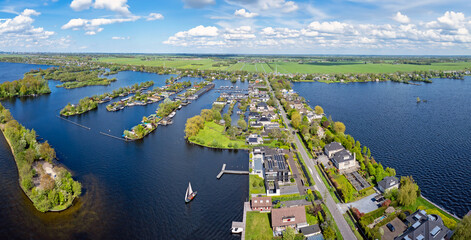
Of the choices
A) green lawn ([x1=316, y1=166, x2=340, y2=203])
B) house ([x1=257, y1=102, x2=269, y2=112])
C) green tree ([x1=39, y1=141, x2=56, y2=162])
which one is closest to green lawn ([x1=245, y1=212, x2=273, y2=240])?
green lawn ([x1=316, y1=166, x2=340, y2=203])

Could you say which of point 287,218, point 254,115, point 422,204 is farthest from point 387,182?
point 254,115

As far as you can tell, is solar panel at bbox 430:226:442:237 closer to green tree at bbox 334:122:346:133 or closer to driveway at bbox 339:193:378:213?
driveway at bbox 339:193:378:213

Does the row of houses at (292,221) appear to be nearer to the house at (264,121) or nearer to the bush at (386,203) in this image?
the bush at (386,203)

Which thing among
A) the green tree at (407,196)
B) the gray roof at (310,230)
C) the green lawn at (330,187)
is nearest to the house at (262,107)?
the green lawn at (330,187)

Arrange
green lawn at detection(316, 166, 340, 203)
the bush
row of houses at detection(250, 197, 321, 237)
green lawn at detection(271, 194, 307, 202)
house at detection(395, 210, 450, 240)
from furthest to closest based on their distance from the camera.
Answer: green lawn at detection(271, 194, 307, 202)
green lawn at detection(316, 166, 340, 203)
the bush
row of houses at detection(250, 197, 321, 237)
house at detection(395, 210, 450, 240)

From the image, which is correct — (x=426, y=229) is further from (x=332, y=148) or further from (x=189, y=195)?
(x=189, y=195)

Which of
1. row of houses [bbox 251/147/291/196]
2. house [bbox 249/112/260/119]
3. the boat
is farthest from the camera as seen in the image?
house [bbox 249/112/260/119]
